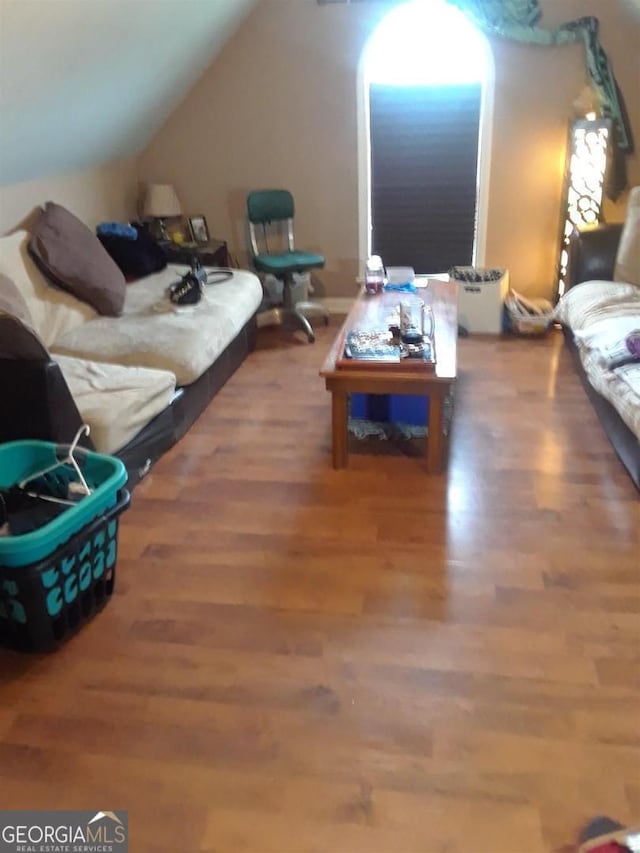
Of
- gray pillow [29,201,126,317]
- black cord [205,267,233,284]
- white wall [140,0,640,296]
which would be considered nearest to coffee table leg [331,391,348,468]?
gray pillow [29,201,126,317]

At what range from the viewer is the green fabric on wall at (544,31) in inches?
162

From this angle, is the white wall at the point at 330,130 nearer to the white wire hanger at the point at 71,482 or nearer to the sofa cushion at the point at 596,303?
the sofa cushion at the point at 596,303

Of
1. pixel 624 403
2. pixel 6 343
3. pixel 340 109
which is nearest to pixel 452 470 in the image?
pixel 624 403

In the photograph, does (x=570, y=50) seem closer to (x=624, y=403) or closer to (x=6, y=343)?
(x=624, y=403)

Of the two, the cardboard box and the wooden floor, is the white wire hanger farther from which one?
the cardboard box

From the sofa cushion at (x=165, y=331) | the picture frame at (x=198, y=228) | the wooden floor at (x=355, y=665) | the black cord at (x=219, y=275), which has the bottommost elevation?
the wooden floor at (x=355, y=665)

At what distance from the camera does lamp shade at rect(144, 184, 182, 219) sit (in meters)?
4.68

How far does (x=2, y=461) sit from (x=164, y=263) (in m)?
2.37

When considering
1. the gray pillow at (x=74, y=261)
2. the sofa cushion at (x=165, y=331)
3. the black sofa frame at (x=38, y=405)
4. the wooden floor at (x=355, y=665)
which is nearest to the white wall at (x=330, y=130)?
the sofa cushion at (x=165, y=331)

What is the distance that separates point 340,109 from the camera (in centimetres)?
456

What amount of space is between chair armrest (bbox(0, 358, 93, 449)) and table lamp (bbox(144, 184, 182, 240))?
2.73 metres

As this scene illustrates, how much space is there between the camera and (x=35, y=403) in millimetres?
2232

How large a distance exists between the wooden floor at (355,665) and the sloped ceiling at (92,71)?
170 cm

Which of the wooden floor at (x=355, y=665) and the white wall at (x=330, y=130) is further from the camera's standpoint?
the white wall at (x=330, y=130)
